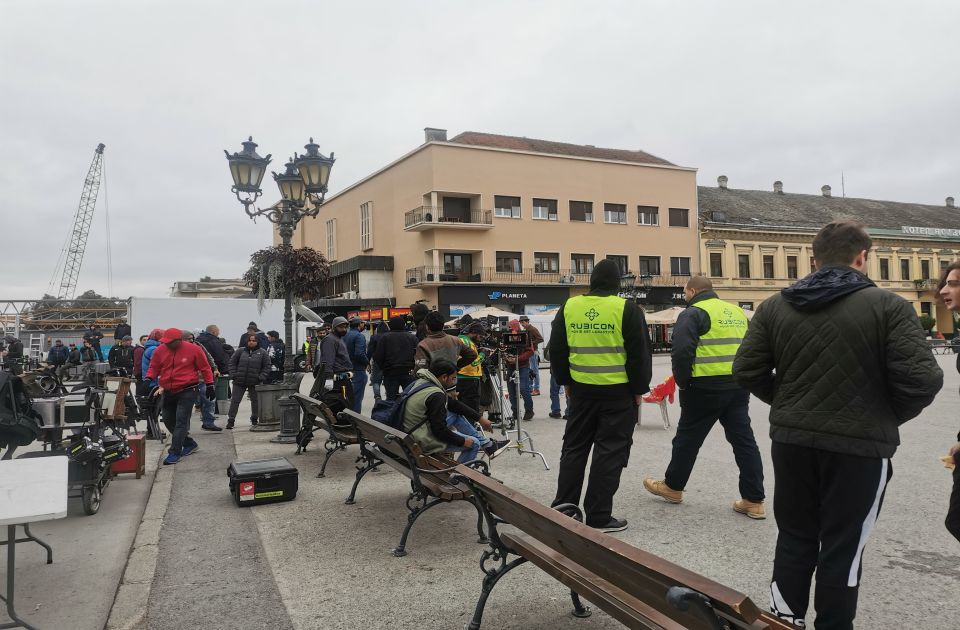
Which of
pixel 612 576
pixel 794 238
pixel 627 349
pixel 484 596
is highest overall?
pixel 794 238

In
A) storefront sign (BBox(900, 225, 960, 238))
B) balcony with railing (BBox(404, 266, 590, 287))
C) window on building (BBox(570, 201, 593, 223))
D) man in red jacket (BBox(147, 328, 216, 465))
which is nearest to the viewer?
man in red jacket (BBox(147, 328, 216, 465))

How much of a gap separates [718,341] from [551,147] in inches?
1701

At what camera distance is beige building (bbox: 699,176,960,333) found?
154 ft

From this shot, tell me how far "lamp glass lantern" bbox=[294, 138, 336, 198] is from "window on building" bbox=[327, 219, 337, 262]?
141 ft

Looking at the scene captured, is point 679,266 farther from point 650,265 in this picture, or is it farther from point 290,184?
point 290,184

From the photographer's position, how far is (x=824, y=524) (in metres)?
2.67

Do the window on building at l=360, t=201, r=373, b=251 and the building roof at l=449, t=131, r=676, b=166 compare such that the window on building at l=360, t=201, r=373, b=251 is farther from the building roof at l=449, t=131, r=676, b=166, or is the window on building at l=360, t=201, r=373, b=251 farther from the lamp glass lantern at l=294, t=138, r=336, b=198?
the lamp glass lantern at l=294, t=138, r=336, b=198

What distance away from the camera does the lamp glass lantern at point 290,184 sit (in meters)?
10.6

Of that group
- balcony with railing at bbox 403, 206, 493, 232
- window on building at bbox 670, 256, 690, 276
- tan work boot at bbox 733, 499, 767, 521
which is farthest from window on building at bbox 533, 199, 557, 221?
tan work boot at bbox 733, 499, 767, 521

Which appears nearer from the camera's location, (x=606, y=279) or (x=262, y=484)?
(x=606, y=279)

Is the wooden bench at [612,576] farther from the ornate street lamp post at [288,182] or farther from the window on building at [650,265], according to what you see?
the window on building at [650,265]

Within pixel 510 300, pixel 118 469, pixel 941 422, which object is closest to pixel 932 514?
pixel 941 422

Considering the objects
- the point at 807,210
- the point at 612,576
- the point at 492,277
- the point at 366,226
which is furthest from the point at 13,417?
the point at 807,210

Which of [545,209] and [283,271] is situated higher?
[545,209]
